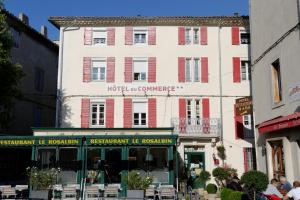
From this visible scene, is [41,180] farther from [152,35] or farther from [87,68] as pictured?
[152,35]

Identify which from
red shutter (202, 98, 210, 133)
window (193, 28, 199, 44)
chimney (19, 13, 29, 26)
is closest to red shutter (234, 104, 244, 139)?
red shutter (202, 98, 210, 133)

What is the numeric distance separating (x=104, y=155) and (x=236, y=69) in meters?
9.96

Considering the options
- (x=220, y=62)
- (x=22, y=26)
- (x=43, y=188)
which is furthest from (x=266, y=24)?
(x=22, y=26)

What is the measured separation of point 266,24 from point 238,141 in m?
8.96

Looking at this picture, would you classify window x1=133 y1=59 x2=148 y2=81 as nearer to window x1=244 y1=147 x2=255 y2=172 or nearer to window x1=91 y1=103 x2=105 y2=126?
window x1=91 y1=103 x2=105 y2=126

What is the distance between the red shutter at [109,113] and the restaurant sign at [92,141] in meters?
4.24

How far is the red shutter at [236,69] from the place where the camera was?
24203 millimetres

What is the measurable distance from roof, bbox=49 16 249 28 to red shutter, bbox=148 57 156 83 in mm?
2341

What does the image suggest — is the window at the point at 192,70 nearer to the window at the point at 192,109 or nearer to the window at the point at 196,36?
the window at the point at 196,36

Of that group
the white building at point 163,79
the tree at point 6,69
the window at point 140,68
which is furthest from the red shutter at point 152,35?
the tree at point 6,69

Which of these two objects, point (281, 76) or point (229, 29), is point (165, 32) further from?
point (281, 76)

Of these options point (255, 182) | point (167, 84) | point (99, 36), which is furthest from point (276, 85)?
point (99, 36)

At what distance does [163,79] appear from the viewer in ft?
79.8

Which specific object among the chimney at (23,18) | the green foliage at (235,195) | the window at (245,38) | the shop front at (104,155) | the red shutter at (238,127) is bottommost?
the green foliage at (235,195)
